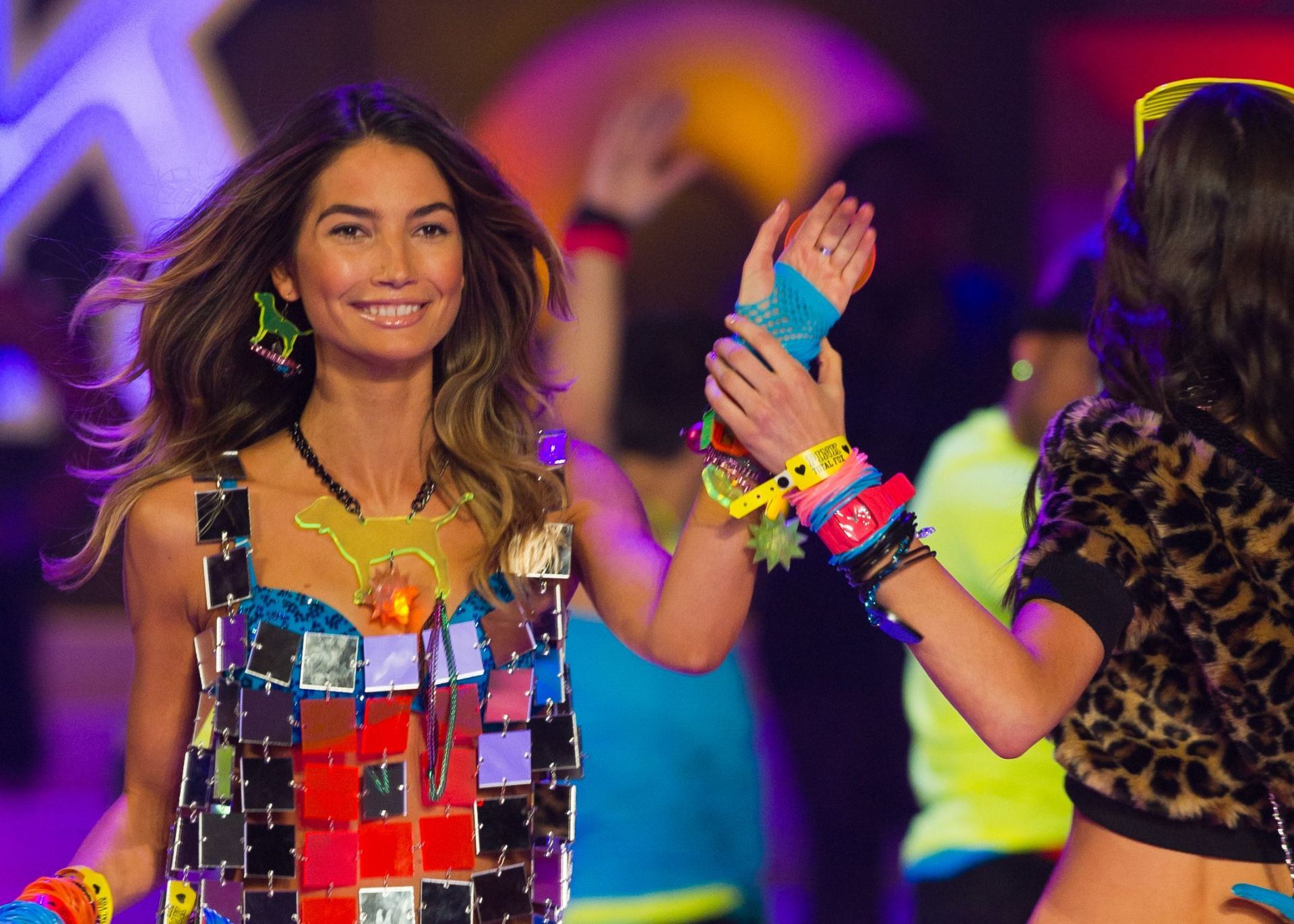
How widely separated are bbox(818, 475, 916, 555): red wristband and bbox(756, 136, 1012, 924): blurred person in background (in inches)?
102

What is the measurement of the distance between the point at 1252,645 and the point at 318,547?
1.22 meters

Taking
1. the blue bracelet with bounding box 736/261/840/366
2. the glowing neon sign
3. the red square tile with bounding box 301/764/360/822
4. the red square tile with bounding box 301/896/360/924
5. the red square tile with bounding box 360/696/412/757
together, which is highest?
the glowing neon sign

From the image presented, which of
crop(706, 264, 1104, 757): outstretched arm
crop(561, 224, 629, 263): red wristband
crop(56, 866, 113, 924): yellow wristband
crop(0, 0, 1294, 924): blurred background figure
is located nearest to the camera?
crop(706, 264, 1104, 757): outstretched arm

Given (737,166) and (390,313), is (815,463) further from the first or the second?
(737,166)

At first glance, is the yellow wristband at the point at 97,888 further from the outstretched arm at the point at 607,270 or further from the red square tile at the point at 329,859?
the outstretched arm at the point at 607,270

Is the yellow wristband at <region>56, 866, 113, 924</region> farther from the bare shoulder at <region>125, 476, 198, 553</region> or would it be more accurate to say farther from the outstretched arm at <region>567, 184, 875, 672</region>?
the outstretched arm at <region>567, 184, 875, 672</region>

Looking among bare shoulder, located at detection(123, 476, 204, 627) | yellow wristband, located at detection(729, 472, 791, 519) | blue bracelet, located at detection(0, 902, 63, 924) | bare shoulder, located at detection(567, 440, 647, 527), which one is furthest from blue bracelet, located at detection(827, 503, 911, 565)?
blue bracelet, located at detection(0, 902, 63, 924)

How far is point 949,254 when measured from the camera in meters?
4.75

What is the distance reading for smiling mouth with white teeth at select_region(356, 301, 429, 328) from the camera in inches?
77.1

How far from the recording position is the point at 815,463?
5.35 ft

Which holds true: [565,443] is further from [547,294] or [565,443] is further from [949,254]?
[949,254]

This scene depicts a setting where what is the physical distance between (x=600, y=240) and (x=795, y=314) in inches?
46.4

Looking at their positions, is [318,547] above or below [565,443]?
below

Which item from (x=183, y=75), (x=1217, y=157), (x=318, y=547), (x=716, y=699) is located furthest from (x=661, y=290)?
(x=1217, y=157)
